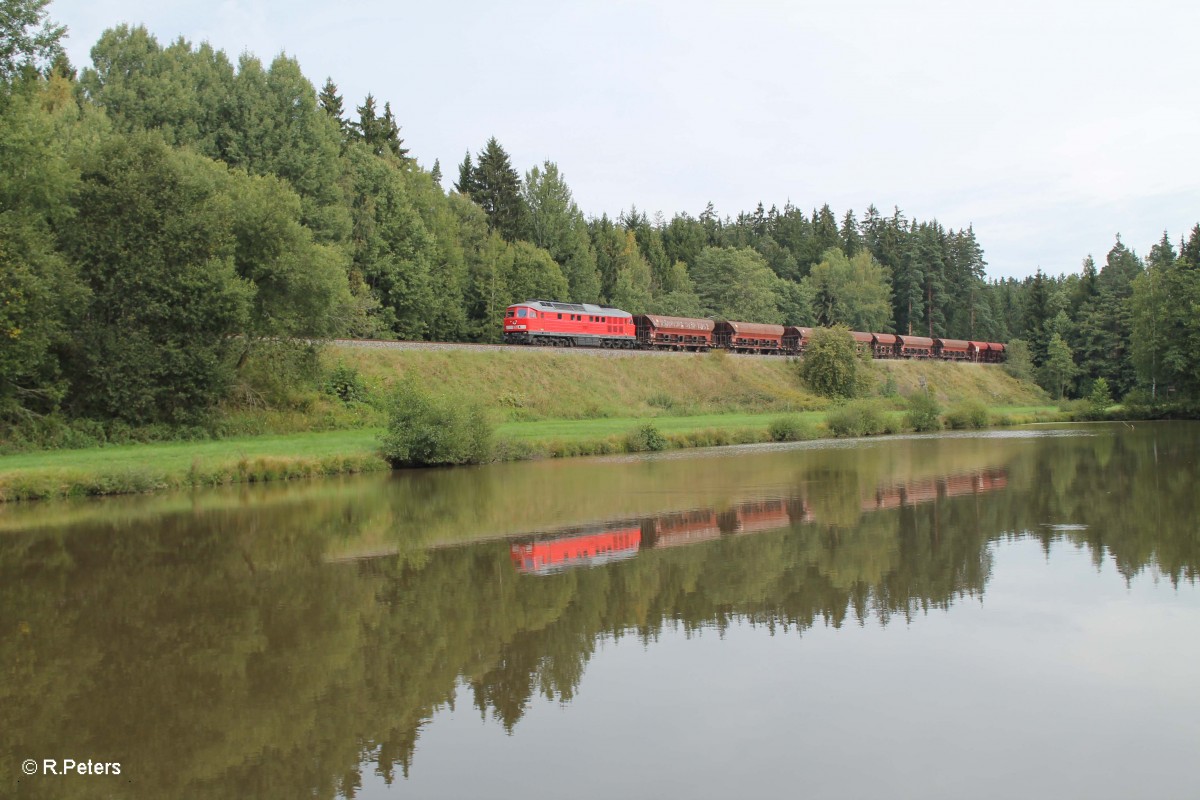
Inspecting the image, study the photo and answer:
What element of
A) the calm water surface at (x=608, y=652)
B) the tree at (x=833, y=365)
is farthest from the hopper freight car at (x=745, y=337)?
the calm water surface at (x=608, y=652)

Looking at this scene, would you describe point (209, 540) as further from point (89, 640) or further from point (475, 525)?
point (89, 640)

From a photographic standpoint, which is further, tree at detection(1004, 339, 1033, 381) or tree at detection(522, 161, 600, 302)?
tree at detection(1004, 339, 1033, 381)

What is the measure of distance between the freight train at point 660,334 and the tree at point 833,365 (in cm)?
221

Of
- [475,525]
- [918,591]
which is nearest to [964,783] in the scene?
[918,591]

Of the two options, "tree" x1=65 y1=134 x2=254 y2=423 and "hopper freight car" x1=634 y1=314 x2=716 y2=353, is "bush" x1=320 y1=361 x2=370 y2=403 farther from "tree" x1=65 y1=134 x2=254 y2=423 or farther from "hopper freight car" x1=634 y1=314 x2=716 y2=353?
"hopper freight car" x1=634 y1=314 x2=716 y2=353

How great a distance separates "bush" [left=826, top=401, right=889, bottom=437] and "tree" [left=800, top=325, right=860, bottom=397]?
1647cm

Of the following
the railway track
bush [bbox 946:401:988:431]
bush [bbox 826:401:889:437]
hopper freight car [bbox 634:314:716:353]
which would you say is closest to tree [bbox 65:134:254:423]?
the railway track

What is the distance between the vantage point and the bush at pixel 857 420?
1836 inches

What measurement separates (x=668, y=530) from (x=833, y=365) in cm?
5031

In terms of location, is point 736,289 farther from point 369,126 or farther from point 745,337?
point 369,126

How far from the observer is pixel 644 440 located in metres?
38.2

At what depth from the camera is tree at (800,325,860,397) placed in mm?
65625

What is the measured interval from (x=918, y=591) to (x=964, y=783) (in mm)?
6348

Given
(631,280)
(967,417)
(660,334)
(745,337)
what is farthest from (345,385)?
(631,280)
